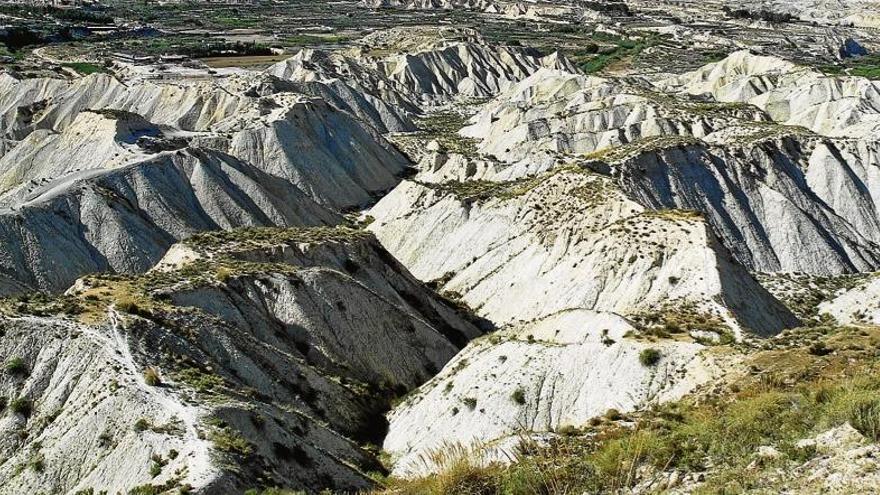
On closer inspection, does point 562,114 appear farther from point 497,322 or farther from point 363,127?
point 497,322

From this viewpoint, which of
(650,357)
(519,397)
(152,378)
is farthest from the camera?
(519,397)

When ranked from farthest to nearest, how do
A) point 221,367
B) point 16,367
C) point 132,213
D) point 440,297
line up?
point 132,213, point 440,297, point 221,367, point 16,367

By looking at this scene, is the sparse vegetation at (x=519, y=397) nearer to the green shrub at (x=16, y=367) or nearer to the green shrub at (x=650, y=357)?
the green shrub at (x=650, y=357)

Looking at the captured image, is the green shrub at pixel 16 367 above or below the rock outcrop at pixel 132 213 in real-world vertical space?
below

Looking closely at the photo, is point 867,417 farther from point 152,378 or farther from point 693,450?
point 152,378

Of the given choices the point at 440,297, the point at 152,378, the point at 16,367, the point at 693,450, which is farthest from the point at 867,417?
the point at 440,297

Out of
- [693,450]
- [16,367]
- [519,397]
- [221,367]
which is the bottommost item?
[519,397]

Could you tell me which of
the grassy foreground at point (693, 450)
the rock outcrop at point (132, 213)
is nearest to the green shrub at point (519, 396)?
the grassy foreground at point (693, 450)

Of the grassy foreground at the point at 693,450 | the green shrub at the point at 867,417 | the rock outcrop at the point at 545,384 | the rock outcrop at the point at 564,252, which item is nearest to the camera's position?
the grassy foreground at the point at 693,450

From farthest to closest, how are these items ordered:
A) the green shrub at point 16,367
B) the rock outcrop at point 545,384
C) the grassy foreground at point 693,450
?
the green shrub at point 16,367 → the rock outcrop at point 545,384 → the grassy foreground at point 693,450

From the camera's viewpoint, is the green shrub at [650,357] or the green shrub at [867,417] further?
the green shrub at [650,357]
